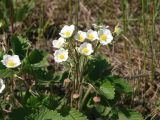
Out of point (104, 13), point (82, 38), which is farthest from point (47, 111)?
point (104, 13)

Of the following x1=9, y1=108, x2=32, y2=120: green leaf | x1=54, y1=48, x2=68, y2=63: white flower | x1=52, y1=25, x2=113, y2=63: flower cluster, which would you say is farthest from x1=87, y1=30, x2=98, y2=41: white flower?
x1=9, y1=108, x2=32, y2=120: green leaf

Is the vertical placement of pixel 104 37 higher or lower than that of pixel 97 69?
higher

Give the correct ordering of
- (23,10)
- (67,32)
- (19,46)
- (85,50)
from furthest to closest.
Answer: (23,10), (19,46), (67,32), (85,50)

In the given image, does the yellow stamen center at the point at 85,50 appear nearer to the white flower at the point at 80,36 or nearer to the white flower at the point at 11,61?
the white flower at the point at 80,36

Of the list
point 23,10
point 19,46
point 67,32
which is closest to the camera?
point 67,32

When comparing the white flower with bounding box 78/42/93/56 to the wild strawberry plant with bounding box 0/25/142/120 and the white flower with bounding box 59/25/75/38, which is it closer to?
the wild strawberry plant with bounding box 0/25/142/120

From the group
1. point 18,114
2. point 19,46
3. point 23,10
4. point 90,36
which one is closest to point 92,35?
point 90,36

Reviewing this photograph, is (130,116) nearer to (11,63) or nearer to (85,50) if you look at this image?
(85,50)
